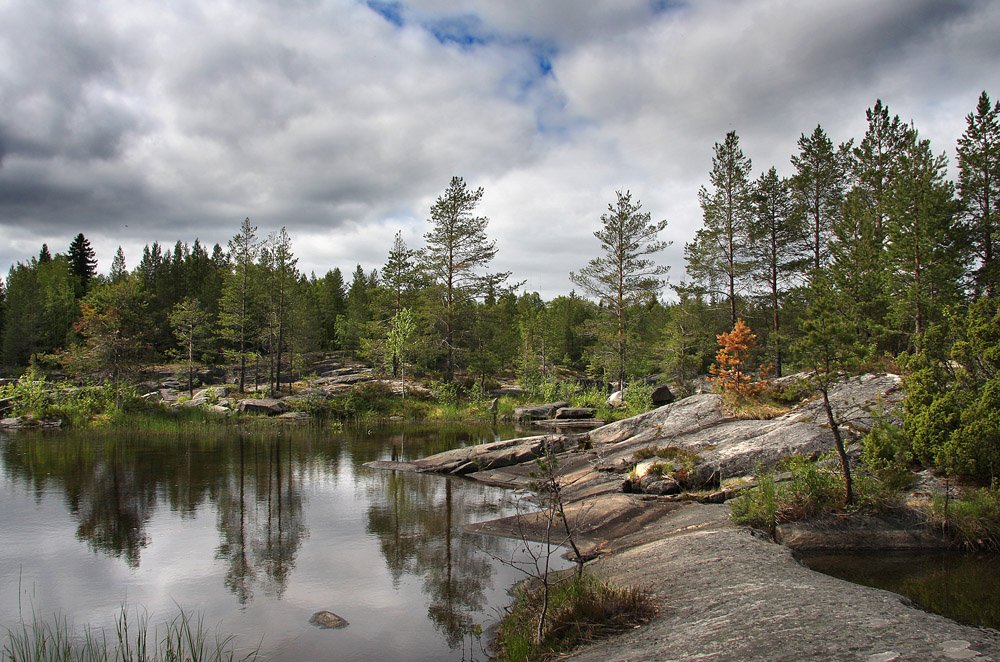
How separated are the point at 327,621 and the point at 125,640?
2.63m

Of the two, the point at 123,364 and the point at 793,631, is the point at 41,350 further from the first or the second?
the point at 793,631

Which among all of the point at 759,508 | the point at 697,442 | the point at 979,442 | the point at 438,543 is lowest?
the point at 438,543

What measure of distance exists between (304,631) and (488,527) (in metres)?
6.13

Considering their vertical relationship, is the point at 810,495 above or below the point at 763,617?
above

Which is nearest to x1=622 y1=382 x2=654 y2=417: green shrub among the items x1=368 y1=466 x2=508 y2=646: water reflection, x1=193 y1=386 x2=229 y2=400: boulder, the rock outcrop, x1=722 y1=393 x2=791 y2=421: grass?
the rock outcrop

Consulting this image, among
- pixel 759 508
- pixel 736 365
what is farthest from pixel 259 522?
pixel 736 365

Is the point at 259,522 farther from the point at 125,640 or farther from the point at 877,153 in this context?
the point at 877,153

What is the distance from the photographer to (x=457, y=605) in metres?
9.77

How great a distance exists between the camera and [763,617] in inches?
265

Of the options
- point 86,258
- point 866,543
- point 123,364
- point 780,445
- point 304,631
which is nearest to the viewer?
point 304,631

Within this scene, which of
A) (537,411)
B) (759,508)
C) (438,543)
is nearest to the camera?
(759,508)

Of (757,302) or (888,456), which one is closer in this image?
(888,456)

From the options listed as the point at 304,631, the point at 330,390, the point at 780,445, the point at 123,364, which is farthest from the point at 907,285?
the point at 123,364

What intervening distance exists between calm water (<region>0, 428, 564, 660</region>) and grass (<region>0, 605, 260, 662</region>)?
0.79 ft
